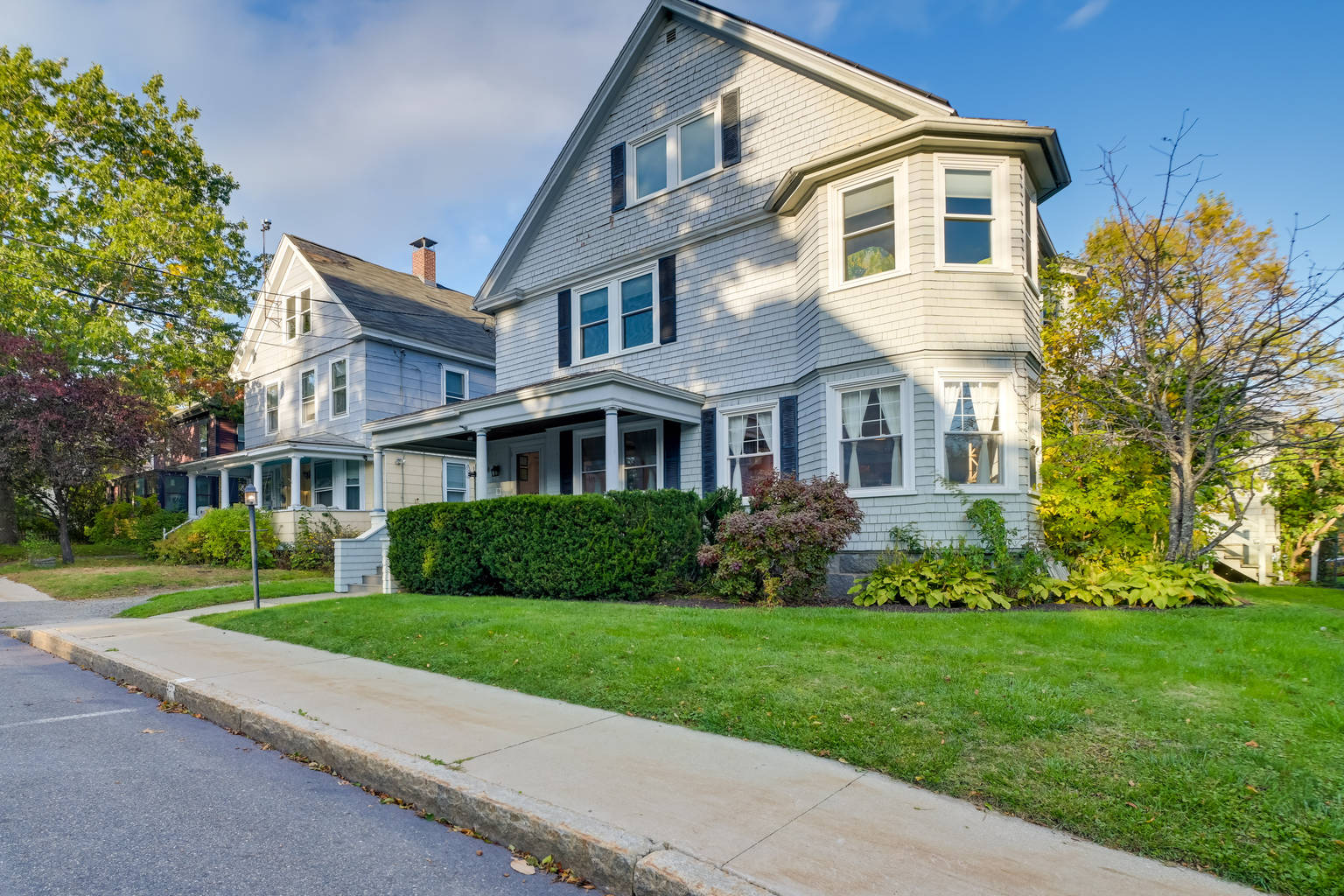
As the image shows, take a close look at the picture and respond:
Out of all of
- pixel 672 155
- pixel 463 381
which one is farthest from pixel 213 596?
pixel 672 155

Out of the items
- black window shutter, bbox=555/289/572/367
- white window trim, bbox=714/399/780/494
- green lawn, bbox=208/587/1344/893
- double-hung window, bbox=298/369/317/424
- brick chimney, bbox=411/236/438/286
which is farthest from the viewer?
brick chimney, bbox=411/236/438/286

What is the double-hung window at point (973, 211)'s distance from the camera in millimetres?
10492

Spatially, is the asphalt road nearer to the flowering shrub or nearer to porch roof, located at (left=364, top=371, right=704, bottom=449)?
the flowering shrub

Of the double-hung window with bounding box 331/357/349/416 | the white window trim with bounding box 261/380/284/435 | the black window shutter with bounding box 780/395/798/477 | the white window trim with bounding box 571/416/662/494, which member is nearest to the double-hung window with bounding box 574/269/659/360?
the white window trim with bounding box 571/416/662/494

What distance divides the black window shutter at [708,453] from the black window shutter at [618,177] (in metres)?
4.79

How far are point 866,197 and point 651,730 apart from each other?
29.9 ft

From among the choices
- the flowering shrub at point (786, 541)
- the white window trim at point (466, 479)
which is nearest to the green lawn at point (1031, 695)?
the flowering shrub at point (786, 541)

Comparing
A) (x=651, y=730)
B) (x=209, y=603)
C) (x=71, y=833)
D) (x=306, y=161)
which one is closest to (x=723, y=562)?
(x=651, y=730)

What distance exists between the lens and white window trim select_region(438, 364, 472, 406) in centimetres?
2178

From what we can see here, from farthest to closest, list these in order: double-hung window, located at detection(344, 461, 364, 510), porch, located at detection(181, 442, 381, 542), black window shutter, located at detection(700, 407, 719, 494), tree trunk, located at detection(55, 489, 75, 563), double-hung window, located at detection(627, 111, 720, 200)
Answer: double-hung window, located at detection(344, 461, 364, 510) → porch, located at detection(181, 442, 381, 542) → tree trunk, located at detection(55, 489, 75, 563) → double-hung window, located at detection(627, 111, 720, 200) → black window shutter, located at detection(700, 407, 719, 494)

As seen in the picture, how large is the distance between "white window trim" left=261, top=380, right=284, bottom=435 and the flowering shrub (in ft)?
62.2

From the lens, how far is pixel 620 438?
14.3m

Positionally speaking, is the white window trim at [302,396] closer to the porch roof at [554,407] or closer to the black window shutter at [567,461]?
the porch roof at [554,407]

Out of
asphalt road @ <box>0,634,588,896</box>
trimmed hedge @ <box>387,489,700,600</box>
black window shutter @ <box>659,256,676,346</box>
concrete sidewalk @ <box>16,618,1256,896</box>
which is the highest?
black window shutter @ <box>659,256,676,346</box>
